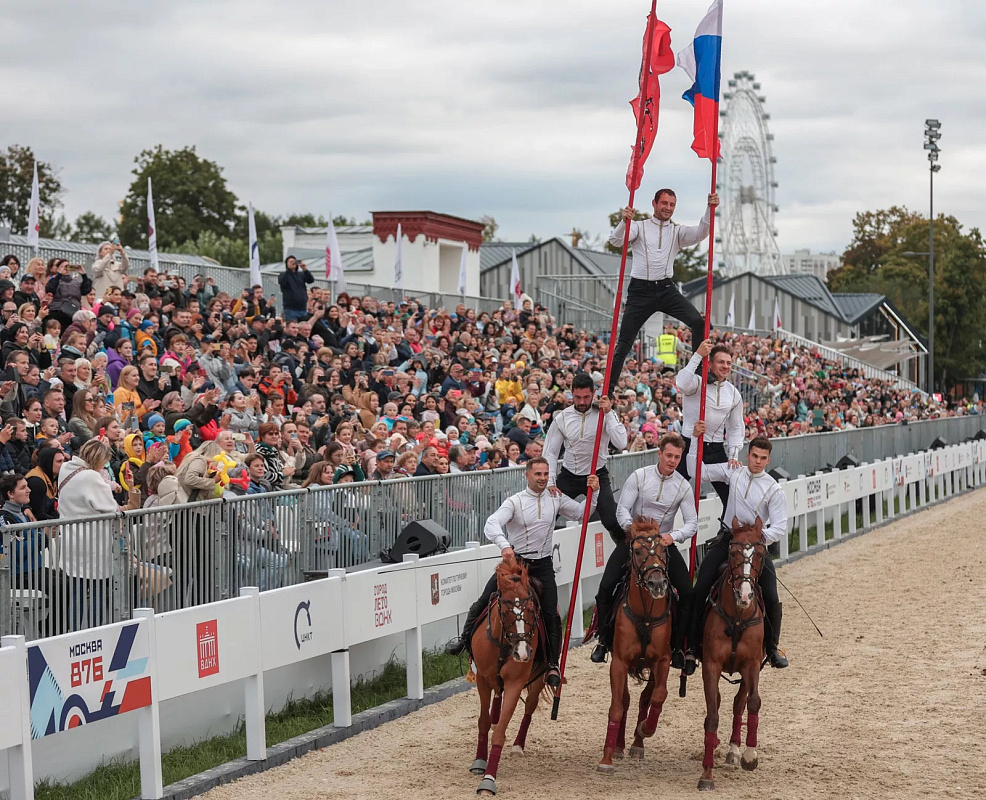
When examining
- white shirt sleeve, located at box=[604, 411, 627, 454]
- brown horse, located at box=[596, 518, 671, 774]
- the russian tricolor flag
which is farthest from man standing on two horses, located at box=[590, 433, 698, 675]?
the russian tricolor flag

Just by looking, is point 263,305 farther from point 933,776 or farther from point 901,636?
point 933,776

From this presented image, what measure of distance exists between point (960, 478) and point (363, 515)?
2555 cm

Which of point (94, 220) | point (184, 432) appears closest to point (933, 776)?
point (184, 432)

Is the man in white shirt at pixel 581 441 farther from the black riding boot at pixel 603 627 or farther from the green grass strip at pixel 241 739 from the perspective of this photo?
A: the green grass strip at pixel 241 739

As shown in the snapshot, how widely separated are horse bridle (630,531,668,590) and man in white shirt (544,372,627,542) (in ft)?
4.49

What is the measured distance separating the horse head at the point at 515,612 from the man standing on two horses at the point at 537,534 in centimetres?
58

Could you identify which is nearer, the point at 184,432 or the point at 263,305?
the point at 184,432

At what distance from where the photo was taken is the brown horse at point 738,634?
9609 millimetres

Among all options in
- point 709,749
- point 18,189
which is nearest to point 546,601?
point 709,749

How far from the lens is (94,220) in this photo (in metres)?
79.3

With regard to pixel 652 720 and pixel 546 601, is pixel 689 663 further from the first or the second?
pixel 546 601

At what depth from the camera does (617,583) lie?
33.4 ft

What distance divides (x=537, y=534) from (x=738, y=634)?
64.4 inches

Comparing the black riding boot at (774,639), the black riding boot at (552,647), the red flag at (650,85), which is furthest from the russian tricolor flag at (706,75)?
the black riding boot at (552,647)
